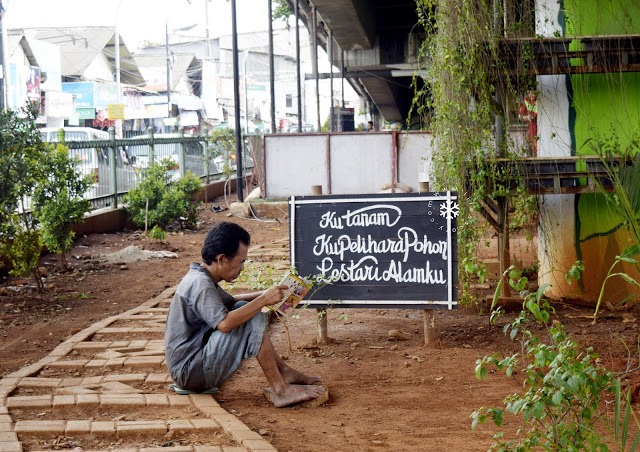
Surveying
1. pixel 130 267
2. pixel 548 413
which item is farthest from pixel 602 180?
pixel 130 267

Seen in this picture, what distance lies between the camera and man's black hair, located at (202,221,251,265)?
5.61 metres

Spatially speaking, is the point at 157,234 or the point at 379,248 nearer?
the point at 379,248

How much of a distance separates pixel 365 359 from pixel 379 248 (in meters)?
0.84

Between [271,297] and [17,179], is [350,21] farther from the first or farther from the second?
[271,297]

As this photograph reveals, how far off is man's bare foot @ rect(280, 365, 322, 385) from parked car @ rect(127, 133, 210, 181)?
1198cm

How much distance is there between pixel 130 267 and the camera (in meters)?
12.2

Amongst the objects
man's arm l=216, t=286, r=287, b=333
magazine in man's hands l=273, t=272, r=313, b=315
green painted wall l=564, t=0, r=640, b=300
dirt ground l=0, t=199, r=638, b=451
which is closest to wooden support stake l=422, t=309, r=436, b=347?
dirt ground l=0, t=199, r=638, b=451

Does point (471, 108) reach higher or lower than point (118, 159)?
higher

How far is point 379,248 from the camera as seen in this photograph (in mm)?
6914

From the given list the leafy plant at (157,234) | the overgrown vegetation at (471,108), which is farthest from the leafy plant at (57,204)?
the overgrown vegetation at (471,108)

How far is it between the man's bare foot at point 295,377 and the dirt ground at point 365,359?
172 millimetres

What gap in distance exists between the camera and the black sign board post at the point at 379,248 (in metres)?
6.79

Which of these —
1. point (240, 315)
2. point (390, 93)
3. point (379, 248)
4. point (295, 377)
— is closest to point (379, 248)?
point (379, 248)

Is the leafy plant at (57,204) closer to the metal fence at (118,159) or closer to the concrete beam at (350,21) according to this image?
the metal fence at (118,159)
